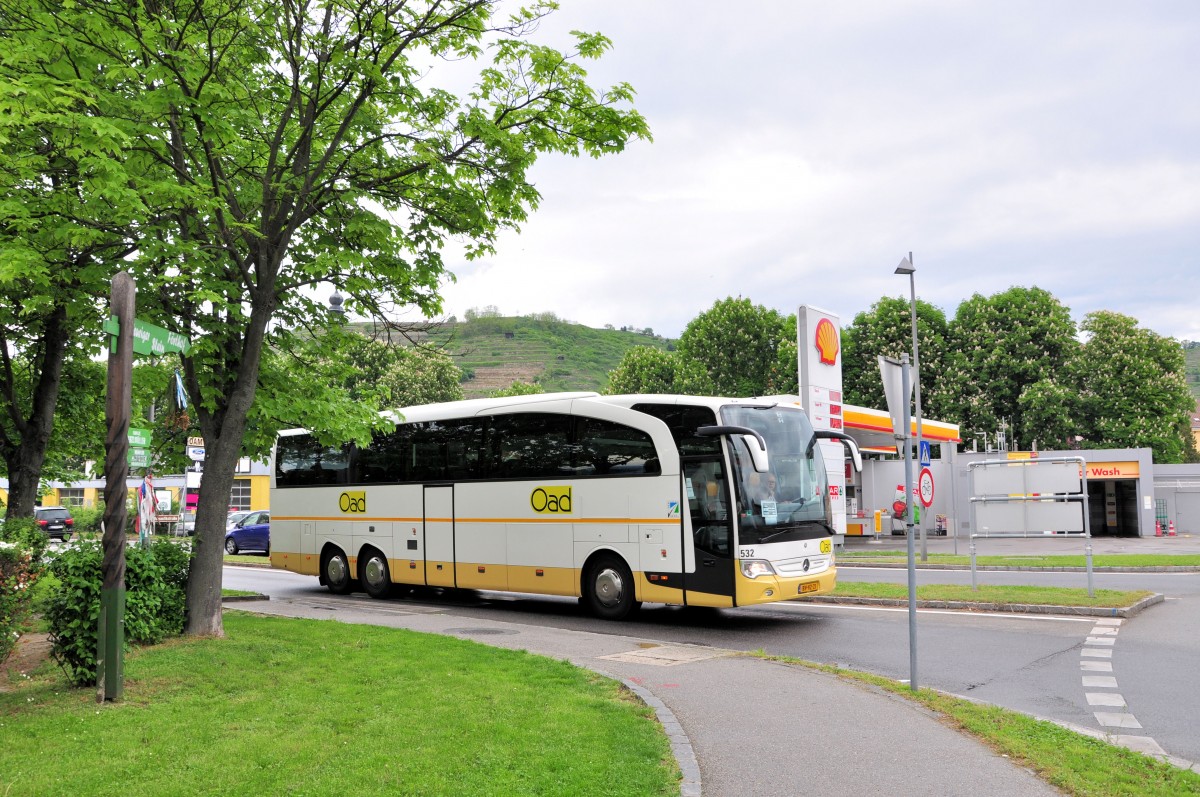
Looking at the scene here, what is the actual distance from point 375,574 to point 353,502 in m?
1.51

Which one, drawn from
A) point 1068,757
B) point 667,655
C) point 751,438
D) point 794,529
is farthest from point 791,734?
point 794,529

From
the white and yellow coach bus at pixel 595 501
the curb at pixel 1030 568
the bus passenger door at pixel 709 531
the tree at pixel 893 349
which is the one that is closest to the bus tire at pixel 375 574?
the white and yellow coach bus at pixel 595 501

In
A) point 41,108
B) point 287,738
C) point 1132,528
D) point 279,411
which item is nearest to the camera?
point 287,738

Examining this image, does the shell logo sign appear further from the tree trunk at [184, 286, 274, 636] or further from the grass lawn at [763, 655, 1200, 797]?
the grass lawn at [763, 655, 1200, 797]

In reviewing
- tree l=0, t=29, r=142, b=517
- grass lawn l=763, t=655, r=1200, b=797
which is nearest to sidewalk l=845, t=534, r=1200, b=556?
grass lawn l=763, t=655, r=1200, b=797

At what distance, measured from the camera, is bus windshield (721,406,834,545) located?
13.7 meters

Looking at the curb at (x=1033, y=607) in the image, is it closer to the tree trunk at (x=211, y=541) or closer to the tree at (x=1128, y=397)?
the tree trunk at (x=211, y=541)

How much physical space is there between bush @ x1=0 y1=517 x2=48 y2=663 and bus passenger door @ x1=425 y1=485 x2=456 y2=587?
691 centimetres

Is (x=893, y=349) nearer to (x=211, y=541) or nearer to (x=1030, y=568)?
(x=1030, y=568)

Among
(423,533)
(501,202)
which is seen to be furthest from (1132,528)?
(501,202)

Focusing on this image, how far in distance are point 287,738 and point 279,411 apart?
18.6 ft

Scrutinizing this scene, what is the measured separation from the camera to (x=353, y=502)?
19.3m

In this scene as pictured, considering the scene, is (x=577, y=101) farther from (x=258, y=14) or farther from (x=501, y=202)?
(x=258, y=14)

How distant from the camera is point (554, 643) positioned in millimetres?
12305
